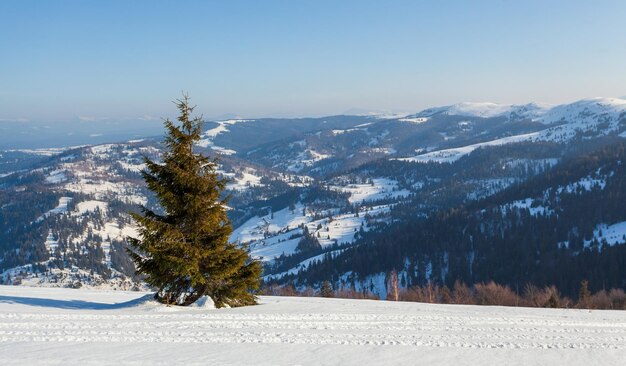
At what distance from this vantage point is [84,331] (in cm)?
1733

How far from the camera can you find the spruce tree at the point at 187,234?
24.2 metres

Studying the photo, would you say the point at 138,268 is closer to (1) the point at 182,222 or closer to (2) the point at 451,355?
(1) the point at 182,222

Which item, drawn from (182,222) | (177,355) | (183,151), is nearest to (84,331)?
(177,355)

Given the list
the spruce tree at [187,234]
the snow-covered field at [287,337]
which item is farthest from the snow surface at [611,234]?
the spruce tree at [187,234]

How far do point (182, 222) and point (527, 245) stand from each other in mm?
200265

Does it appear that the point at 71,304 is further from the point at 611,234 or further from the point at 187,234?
the point at 611,234

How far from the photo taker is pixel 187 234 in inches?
994

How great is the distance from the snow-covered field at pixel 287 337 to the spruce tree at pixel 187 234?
221cm

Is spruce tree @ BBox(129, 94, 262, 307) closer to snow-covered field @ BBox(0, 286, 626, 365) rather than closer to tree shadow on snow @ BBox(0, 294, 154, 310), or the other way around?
tree shadow on snow @ BBox(0, 294, 154, 310)

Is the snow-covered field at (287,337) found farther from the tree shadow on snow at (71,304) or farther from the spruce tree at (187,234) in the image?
the spruce tree at (187,234)

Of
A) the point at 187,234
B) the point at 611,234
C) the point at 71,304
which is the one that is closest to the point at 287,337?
the point at 187,234

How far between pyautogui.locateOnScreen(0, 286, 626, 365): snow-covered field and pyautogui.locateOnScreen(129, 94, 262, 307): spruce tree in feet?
7.26

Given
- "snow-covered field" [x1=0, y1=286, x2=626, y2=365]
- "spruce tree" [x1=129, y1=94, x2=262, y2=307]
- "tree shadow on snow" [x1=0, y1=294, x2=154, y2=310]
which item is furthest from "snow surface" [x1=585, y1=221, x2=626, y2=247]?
"tree shadow on snow" [x1=0, y1=294, x2=154, y2=310]

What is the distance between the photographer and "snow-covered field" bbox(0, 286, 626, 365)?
14.5 meters
